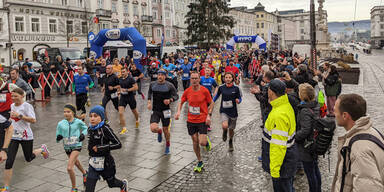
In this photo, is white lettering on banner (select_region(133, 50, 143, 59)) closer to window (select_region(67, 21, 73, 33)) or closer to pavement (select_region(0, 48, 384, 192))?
pavement (select_region(0, 48, 384, 192))

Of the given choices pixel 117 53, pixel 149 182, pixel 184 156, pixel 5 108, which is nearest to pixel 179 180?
pixel 149 182

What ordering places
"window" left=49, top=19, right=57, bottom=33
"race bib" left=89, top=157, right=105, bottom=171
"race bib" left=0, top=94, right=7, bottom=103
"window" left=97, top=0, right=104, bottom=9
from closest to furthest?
"race bib" left=89, top=157, right=105, bottom=171, "race bib" left=0, top=94, right=7, bottom=103, "window" left=49, top=19, right=57, bottom=33, "window" left=97, top=0, right=104, bottom=9

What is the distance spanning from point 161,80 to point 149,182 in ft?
7.79

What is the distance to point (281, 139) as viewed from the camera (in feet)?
12.0

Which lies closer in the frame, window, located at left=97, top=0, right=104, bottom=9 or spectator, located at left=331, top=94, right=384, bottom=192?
spectator, located at left=331, top=94, right=384, bottom=192

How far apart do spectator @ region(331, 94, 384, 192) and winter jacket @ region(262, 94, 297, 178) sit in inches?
37.3

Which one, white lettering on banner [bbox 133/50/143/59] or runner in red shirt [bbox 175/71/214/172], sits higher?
white lettering on banner [bbox 133/50/143/59]

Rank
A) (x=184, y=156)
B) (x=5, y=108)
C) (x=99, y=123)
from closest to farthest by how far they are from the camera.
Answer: (x=99, y=123) < (x=5, y=108) < (x=184, y=156)

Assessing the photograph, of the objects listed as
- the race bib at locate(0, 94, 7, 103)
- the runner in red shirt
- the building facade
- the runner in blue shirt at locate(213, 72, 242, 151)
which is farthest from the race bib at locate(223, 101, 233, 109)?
the building facade

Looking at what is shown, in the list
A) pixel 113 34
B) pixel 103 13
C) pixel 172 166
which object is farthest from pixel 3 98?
pixel 103 13

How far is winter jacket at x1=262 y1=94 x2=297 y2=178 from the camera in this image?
365 centimetres

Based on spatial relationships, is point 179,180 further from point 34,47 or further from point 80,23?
point 80,23

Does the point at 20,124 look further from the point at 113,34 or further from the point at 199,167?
the point at 113,34

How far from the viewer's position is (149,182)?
572cm
